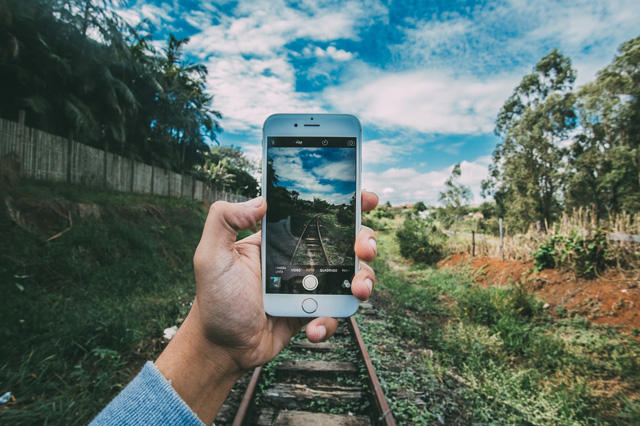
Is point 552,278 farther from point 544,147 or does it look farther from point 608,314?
point 544,147

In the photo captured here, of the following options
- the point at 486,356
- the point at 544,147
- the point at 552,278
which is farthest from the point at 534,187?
the point at 486,356

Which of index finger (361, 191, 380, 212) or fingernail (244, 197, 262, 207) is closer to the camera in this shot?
fingernail (244, 197, 262, 207)

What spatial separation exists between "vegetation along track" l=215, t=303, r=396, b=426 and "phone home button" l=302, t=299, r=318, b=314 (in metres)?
1.56

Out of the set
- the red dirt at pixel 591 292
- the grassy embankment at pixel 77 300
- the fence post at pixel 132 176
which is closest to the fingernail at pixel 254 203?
the grassy embankment at pixel 77 300

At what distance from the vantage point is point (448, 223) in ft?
81.1

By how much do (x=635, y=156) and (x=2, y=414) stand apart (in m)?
29.8

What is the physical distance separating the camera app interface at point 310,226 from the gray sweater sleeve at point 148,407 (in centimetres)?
75

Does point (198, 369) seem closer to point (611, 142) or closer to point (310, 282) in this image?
point (310, 282)

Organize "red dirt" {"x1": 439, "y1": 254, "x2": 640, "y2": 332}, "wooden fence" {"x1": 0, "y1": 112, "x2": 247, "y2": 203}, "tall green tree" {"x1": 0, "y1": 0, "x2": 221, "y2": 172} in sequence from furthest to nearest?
"tall green tree" {"x1": 0, "y1": 0, "x2": 221, "y2": 172} → "wooden fence" {"x1": 0, "y1": 112, "x2": 247, "y2": 203} → "red dirt" {"x1": 439, "y1": 254, "x2": 640, "y2": 332}

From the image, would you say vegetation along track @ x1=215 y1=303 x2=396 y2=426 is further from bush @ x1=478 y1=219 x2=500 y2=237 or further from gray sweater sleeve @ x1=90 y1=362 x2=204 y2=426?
bush @ x1=478 y1=219 x2=500 y2=237

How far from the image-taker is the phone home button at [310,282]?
1822mm

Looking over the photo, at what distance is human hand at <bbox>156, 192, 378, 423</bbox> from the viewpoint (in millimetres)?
1487

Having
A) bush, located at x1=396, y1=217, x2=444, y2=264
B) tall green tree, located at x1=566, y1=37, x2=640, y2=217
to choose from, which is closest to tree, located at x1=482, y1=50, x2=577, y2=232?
tall green tree, located at x1=566, y1=37, x2=640, y2=217

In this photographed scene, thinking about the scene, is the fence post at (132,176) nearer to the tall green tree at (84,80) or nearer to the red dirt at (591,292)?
the tall green tree at (84,80)
